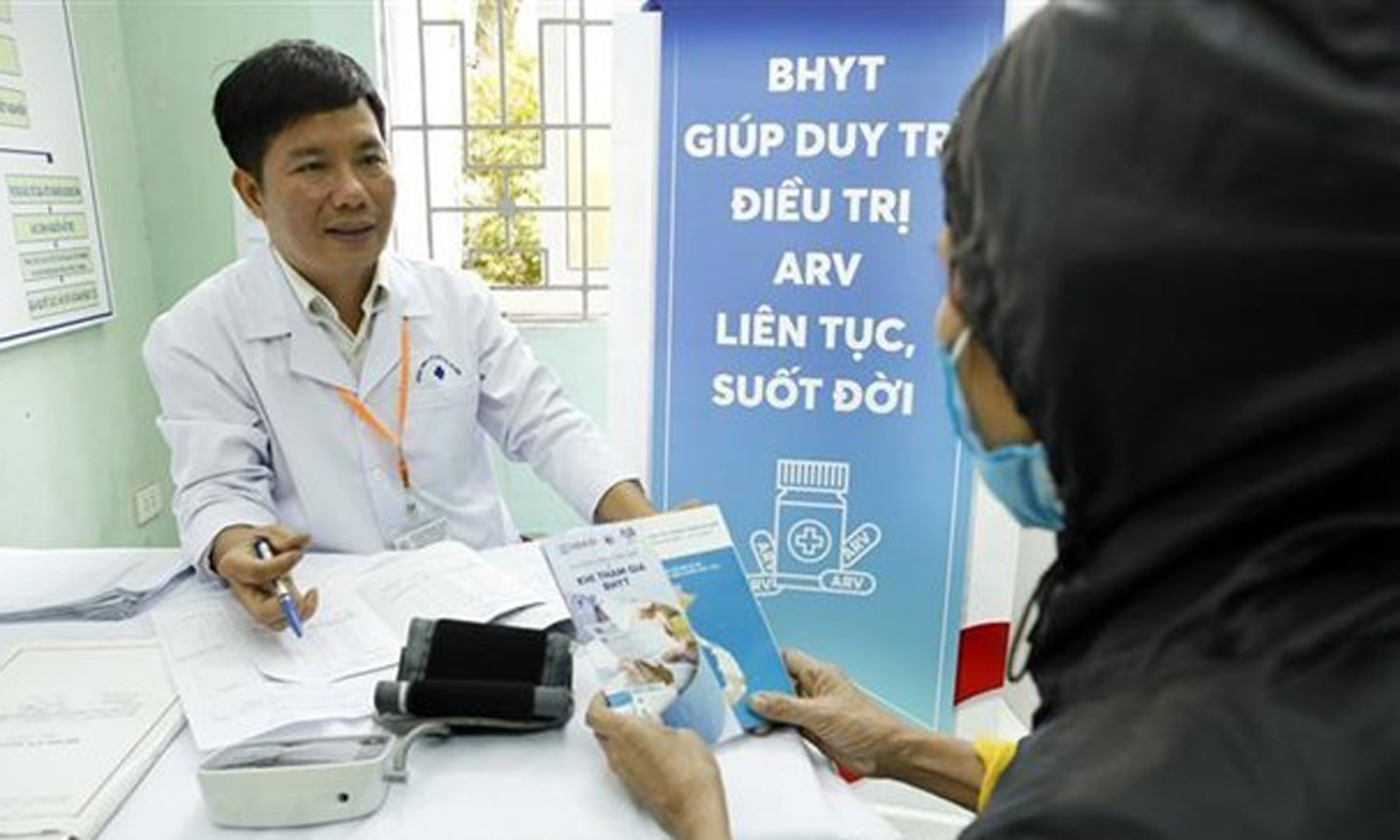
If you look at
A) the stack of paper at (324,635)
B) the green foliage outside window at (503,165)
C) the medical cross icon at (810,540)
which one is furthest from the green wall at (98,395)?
the medical cross icon at (810,540)

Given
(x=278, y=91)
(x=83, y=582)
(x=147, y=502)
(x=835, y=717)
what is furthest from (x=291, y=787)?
(x=147, y=502)

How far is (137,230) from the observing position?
2580 mm

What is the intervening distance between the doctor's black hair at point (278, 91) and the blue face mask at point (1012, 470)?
3.77ft

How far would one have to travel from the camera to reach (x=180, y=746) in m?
0.95

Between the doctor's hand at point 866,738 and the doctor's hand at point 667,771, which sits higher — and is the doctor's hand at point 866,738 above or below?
below

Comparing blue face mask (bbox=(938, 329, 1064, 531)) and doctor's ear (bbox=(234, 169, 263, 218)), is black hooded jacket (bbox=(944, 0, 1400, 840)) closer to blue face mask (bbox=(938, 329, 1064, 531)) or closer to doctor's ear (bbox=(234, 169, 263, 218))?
blue face mask (bbox=(938, 329, 1064, 531))

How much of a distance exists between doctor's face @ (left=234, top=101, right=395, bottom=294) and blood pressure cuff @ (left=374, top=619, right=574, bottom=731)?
74 centimetres

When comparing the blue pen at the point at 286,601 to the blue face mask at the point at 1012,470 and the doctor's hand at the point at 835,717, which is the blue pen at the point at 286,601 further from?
the blue face mask at the point at 1012,470

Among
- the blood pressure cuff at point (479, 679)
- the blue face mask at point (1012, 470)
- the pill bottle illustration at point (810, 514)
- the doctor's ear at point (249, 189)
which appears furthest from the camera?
the pill bottle illustration at point (810, 514)

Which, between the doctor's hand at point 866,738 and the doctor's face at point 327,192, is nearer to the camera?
the doctor's hand at point 866,738

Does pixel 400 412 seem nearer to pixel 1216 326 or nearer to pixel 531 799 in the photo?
pixel 531 799

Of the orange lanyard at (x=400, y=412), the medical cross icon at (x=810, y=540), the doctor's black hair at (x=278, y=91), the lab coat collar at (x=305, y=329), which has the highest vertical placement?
the doctor's black hair at (x=278, y=91)

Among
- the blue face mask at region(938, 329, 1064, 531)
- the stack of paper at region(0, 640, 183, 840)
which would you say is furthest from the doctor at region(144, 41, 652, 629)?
the blue face mask at region(938, 329, 1064, 531)

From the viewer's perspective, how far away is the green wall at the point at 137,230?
233 cm
